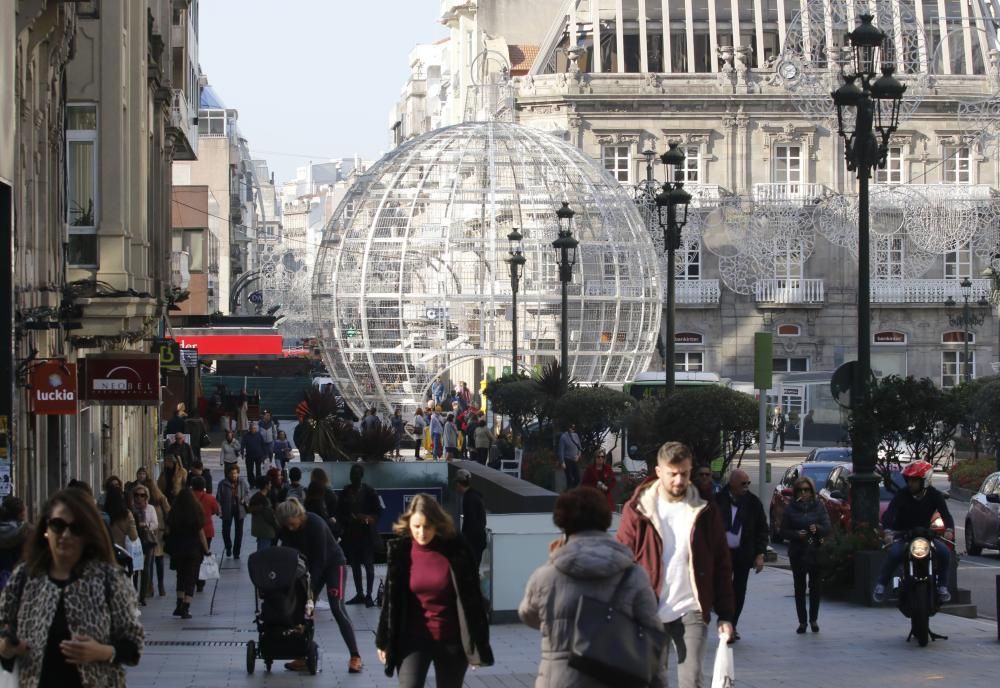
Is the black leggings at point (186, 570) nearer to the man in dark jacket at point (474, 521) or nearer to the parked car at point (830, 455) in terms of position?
the man in dark jacket at point (474, 521)

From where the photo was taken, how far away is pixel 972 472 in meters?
39.7

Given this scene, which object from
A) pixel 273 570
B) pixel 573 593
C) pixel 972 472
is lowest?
pixel 972 472

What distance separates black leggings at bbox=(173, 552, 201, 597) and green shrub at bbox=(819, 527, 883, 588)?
599 cm

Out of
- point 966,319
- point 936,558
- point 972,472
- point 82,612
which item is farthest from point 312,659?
point 966,319

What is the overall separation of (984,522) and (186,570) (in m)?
12.0

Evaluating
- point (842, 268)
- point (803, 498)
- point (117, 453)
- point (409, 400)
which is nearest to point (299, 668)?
point (803, 498)

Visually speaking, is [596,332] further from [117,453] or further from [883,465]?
[883,465]

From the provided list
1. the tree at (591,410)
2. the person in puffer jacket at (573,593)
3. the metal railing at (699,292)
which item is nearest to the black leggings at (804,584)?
the person in puffer jacket at (573,593)

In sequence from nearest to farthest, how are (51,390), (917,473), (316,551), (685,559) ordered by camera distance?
(685,559), (316,551), (917,473), (51,390)

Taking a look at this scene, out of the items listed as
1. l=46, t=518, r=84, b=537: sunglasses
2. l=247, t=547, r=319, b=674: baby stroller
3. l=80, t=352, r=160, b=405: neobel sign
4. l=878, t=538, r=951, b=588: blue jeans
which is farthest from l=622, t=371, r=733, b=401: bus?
l=46, t=518, r=84, b=537: sunglasses

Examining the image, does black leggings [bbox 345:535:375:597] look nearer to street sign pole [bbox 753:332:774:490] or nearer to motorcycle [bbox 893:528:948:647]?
motorcycle [bbox 893:528:948:647]

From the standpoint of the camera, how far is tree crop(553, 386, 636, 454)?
36.1m

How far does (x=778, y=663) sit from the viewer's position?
46.5ft

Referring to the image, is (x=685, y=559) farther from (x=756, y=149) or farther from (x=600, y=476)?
(x=756, y=149)
